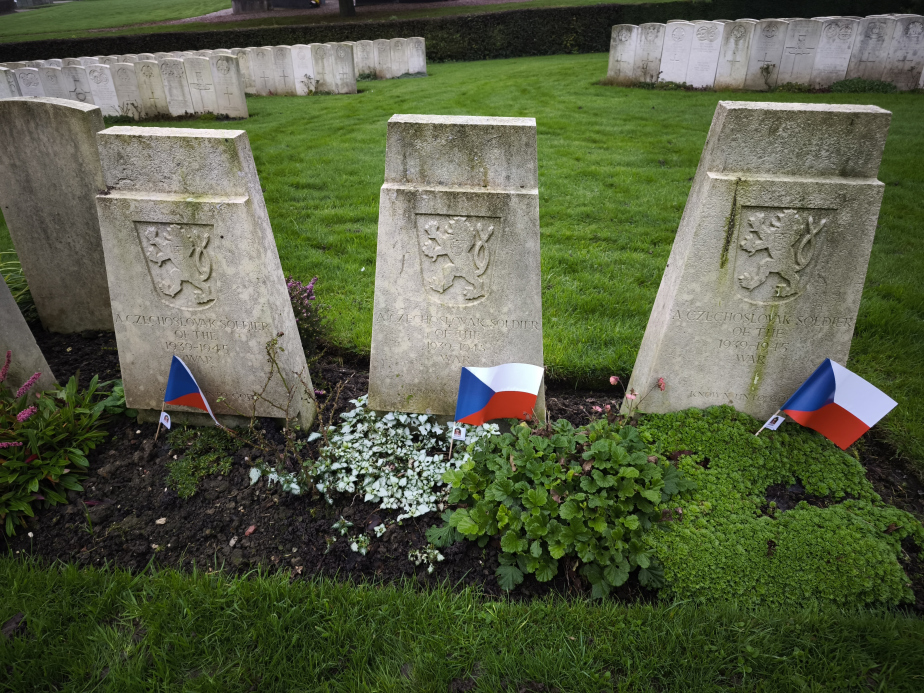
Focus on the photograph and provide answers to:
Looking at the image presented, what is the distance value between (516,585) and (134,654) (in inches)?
64.9

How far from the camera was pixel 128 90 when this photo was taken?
10.7 meters

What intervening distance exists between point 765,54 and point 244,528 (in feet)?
40.4

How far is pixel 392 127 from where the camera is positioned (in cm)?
278

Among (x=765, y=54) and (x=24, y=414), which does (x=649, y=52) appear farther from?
(x=24, y=414)

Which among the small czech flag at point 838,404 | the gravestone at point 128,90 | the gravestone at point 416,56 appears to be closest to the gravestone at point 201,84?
the gravestone at point 128,90

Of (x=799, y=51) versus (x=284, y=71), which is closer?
(x=799, y=51)

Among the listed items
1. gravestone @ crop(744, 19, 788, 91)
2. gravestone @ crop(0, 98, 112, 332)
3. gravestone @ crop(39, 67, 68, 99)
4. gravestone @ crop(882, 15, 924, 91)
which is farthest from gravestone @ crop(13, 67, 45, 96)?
gravestone @ crop(882, 15, 924, 91)

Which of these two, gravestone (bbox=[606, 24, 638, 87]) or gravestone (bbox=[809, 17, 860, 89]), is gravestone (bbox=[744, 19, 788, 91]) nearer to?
gravestone (bbox=[809, 17, 860, 89])

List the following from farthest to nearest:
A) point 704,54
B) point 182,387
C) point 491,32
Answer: point 491,32 < point 704,54 < point 182,387

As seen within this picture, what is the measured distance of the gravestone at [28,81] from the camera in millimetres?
10250

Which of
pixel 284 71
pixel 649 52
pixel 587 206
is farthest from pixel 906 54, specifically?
pixel 284 71

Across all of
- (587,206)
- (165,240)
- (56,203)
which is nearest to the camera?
(165,240)

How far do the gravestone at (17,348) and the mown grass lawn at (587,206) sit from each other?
74.5 inches

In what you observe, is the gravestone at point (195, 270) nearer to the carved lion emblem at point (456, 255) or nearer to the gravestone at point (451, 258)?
the gravestone at point (451, 258)
